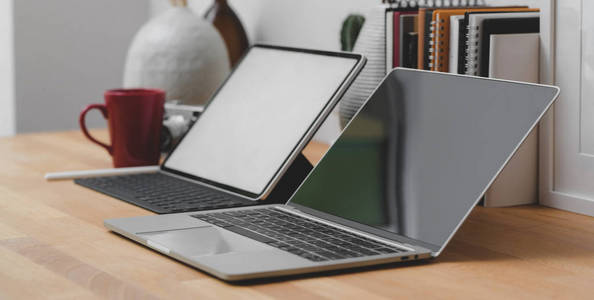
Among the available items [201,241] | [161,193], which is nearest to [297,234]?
[201,241]

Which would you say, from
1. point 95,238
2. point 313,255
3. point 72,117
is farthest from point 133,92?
point 72,117

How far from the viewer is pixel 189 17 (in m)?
1.50

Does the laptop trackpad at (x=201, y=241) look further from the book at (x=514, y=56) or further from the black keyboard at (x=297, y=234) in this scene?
the book at (x=514, y=56)

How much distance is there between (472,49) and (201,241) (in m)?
0.41

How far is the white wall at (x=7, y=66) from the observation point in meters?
2.12

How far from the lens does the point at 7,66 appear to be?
7.06ft

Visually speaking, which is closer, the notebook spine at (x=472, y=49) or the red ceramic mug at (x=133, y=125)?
the notebook spine at (x=472, y=49)

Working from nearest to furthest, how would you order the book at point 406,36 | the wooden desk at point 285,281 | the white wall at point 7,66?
the wooden desk at point 285,281, the book at point 406,36, the white wall at point 7,66

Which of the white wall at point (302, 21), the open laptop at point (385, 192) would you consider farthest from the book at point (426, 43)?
the white wall at point (302, 21)

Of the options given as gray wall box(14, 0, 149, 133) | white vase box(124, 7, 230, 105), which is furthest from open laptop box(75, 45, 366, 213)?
gray wall box(14, 0, 149, 133)

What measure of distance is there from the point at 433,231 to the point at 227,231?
7.7 inches

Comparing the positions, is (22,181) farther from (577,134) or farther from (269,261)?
(577,134)

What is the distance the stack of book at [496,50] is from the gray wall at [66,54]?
4.53 feet

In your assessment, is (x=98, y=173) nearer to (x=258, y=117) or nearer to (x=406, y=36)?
(x=258, y=117)
